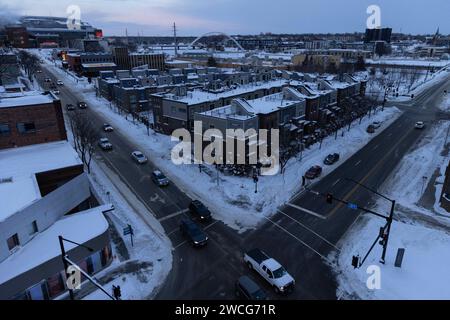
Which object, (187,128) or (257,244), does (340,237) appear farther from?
(187,128)

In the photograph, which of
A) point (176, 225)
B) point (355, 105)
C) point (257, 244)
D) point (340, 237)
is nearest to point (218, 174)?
point (176, 225)

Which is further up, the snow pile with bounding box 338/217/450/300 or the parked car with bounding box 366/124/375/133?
the parked car with bounding box 366/124/375/133

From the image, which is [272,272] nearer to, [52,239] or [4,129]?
[52,239]

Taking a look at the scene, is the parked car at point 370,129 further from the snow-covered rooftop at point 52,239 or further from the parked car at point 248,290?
the snow-covered rooftop at point 52,239

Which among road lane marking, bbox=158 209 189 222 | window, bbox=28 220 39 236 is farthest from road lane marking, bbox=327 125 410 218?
Result: window, bbox=28 220 39 236

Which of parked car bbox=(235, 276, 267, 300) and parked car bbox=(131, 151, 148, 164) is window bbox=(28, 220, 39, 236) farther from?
parked car bbox=(131, 151, 148, 164)

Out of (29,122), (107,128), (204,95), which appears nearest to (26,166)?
(29,122)
